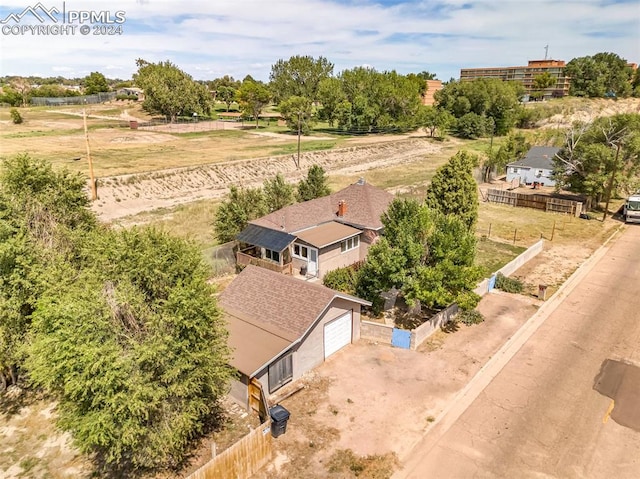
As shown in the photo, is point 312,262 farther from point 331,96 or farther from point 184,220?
point 331,96

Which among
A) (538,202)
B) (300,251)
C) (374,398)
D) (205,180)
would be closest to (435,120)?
(538,202)

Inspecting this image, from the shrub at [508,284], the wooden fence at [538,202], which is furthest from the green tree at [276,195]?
the wooden fence at [538,202]

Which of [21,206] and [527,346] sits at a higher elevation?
[21,206]

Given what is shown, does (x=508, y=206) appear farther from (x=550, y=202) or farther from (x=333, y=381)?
(x=333, y=381)

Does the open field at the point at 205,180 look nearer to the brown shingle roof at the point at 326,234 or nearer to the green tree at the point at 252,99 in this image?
the brown shingle roof at the point at 326,234

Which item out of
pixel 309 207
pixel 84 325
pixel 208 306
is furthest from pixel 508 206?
pixel 84 325

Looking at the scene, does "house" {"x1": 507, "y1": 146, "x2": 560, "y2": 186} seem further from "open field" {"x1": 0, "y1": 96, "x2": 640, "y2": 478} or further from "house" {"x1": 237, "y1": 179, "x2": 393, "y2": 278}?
"house" {"x1": 237, "y1": 179, "x2": 393, "y2": 278}
